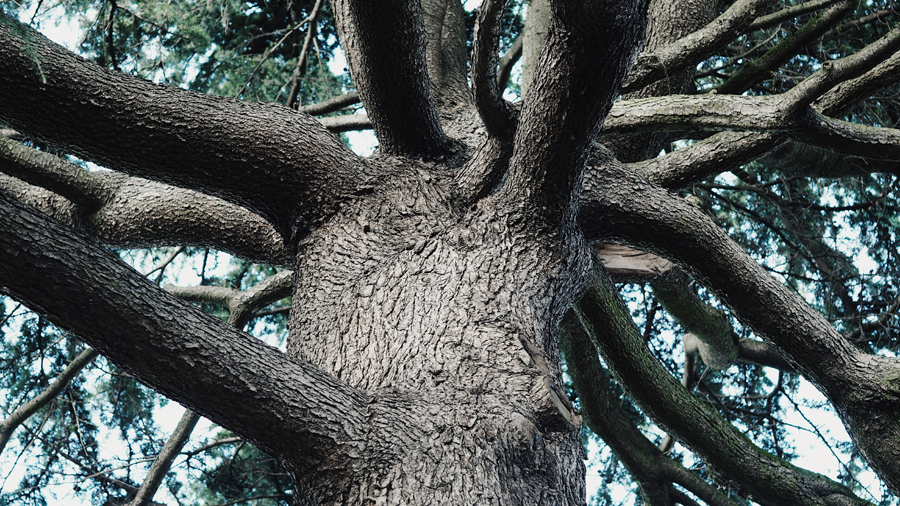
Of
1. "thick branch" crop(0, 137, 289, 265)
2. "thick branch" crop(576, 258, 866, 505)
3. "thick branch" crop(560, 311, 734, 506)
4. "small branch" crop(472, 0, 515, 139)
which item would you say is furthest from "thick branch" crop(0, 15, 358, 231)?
"thick branch" crop(560, 311, 734, 506)

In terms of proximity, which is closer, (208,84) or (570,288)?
(570,288)

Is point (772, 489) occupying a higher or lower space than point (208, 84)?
lower

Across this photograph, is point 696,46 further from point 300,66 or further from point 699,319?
point 300,66

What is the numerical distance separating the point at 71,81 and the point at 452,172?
51.5 inches

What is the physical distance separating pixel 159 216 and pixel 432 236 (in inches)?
50.2

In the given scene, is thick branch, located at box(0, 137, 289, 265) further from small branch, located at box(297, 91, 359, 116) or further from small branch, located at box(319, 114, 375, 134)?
small branch, located at box(297, 91, 359, 116)

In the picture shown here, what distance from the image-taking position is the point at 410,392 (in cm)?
183

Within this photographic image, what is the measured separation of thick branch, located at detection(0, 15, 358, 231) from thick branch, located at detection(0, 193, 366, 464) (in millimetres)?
669

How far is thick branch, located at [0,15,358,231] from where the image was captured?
199cm

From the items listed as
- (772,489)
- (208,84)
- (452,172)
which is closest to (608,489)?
(772,489)

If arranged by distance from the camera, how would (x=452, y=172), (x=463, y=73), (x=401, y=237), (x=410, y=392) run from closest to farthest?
(x=410, y=392) → (x=401, y=237) → (x=452, y=172) → (x=463, y=73)

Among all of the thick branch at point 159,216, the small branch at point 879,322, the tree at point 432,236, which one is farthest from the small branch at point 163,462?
the small branch at point 879,322

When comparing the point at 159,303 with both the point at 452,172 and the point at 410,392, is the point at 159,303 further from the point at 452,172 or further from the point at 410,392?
the point at 452,172

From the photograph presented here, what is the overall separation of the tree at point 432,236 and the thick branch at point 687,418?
0.04 ft
